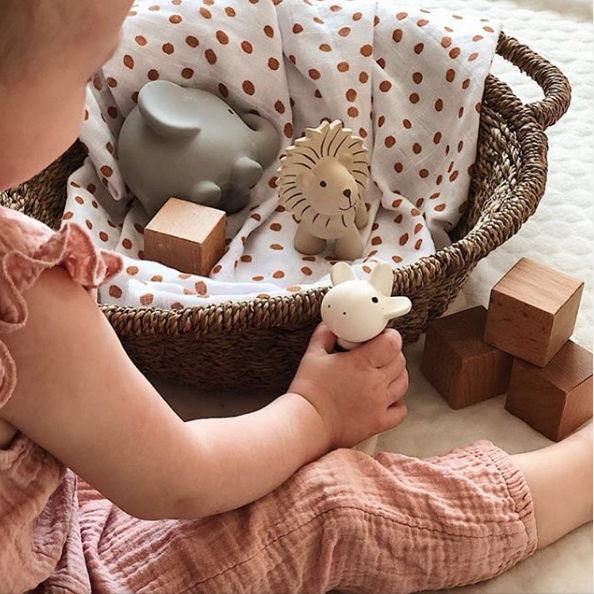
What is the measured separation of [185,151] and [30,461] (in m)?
0.58

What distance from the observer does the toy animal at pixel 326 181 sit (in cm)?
108

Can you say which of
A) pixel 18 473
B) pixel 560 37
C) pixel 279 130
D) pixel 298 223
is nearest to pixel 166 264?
pixel 298 223

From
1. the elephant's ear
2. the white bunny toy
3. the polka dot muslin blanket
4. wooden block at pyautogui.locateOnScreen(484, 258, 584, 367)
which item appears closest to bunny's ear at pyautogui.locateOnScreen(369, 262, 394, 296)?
the white bunny toy

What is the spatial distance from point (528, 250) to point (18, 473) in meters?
0.82

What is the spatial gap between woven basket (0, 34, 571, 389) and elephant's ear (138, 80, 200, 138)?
0.15 metres

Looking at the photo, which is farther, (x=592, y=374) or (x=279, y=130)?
(x=279, y=130)

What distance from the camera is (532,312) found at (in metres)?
0.99

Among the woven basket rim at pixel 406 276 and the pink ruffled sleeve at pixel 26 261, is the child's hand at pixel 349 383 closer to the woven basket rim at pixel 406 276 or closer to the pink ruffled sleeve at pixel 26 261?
the woven basket rim at pixel 406 276

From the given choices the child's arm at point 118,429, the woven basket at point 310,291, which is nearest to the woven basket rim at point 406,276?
the woven basket at point 310,291

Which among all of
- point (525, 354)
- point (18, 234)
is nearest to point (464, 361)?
point (525, 354)

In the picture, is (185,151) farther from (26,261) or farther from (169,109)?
(26,261)

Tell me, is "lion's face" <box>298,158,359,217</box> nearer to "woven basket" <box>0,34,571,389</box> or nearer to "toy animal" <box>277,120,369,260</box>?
"toy animal" <box>277,120,369,260</box>

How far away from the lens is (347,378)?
3.01ft

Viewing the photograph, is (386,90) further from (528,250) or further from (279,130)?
(528,250)
